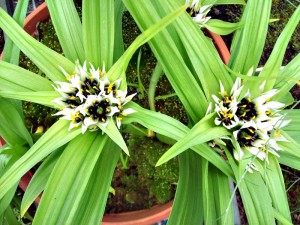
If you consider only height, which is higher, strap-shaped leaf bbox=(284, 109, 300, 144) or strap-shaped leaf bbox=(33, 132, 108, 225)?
strap-shaped leaf bbox=(284, 109, 300, 144)

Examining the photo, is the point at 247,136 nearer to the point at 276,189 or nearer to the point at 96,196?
the point at 276,189

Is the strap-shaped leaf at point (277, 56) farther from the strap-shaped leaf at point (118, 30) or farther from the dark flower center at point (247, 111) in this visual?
the strap-shaped leaf at point (118, 30)

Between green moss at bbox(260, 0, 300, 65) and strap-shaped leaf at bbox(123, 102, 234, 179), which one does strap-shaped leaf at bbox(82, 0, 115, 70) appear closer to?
strap-shaped leaf at bbox(123, 102, 234, 179)

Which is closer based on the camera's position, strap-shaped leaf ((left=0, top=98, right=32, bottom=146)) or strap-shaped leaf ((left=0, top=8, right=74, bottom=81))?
strap-shaped leaf ((left=0, top=8, right=74, bottom=81))

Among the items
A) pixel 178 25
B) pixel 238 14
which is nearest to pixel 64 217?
pixel 178 25

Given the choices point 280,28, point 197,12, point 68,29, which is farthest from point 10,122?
point 280,28

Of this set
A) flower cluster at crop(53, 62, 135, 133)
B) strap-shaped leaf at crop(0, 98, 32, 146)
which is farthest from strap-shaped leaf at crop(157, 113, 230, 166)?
strap-shaped leaf at crop(0, 98, 32, 146)
